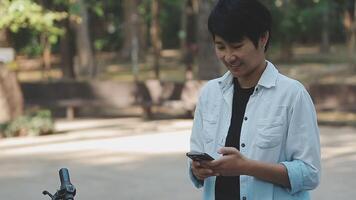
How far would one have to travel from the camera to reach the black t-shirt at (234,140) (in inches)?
90.9

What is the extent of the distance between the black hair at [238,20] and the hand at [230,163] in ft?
1.21

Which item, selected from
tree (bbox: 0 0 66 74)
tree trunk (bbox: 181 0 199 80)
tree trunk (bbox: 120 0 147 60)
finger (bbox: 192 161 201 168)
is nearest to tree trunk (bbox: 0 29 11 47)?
tree (bbox: 0 0 66 74)

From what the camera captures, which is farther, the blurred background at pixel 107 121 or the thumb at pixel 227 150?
the blurred background at pixel 107 121

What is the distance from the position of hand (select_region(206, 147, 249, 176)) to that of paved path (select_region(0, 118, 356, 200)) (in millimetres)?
5436

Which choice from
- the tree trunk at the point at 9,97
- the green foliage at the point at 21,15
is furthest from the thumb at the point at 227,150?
the tree trunk at the point at 9,97

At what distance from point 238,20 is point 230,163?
468mm

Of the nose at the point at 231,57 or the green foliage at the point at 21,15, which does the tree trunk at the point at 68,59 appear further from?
the nose at the point at 231,57

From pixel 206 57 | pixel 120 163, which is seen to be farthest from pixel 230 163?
pixel 206 57

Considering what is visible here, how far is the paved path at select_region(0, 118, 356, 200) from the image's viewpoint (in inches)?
313

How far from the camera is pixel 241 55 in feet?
7.36

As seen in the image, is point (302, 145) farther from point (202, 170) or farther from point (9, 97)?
point (9, 97)

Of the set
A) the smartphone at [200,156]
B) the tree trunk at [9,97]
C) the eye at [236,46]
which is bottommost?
the tree trunk at [9,97]

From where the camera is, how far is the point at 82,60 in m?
29.8

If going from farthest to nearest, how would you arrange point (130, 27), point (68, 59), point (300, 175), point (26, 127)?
point (130, 27)
point (68, 59)
point (26, 127)
point (300, 175)
